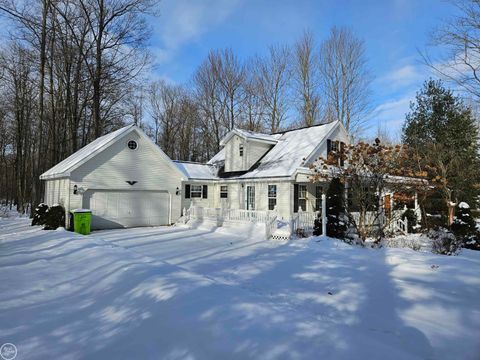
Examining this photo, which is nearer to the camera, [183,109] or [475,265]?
[475,265]

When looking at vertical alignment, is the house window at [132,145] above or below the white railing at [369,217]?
above

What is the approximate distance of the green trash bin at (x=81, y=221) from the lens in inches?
555

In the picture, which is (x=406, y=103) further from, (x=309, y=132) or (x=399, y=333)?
(x=399, y=333)

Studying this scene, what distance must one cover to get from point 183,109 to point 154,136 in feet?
17.4

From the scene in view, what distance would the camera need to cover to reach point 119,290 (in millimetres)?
6230

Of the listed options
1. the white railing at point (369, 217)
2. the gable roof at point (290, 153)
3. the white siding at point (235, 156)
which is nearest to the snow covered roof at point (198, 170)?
the gable roof at point (290, 153)

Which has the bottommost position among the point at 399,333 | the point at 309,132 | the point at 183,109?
the point at 399,333

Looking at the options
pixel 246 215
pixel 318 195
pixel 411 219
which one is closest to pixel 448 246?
pixel 411 219

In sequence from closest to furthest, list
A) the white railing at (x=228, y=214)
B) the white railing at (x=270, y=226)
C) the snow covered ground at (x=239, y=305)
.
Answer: the snow covered ground at (x=239, y=305) < the white railing at (x=270, y=226) < the white railing at (x=228, y=214)

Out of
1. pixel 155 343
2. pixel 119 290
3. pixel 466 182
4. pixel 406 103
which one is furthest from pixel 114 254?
pixel 406 103

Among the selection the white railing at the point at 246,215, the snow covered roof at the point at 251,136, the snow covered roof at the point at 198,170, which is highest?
the snow covered roof at the point at 251,136

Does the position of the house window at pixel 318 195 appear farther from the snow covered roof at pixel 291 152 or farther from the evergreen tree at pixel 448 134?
the evergreen tree at pixel 448 134

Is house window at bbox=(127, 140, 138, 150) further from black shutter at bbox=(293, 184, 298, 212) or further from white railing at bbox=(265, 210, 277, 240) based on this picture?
black shutter at bbox=(293, 184, 298, 212)

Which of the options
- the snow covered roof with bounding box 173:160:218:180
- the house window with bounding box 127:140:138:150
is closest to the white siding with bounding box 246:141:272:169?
the snow covered roof with bounding box 173:160:218:180
